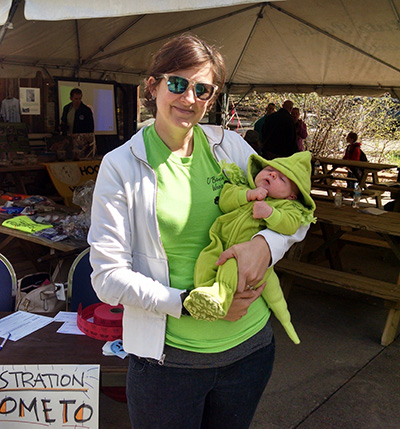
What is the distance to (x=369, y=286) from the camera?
373cm

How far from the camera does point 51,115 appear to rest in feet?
25.8

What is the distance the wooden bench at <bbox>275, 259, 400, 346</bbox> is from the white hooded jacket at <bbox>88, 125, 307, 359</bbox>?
112 inches

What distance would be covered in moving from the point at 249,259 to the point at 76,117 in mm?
7325

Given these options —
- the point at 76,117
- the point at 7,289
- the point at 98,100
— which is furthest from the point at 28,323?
the point at 98,100

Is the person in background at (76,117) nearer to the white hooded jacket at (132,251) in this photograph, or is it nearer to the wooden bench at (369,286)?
the wooden bench at (369,286)

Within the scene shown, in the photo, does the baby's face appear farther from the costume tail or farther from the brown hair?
the brown hair

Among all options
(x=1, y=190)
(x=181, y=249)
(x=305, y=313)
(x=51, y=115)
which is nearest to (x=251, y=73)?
(x=51, y=115)

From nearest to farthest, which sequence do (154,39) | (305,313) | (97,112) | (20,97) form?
(305,313), (154,39), (20,97), (97,112)

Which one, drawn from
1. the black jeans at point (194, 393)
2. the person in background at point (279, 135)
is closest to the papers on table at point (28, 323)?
the black jeans at point (194, 393)

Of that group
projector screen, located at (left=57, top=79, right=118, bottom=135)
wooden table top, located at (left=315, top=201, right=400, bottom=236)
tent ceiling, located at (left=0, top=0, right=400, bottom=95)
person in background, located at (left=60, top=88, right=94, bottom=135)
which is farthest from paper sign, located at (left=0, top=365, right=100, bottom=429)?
person in background, located at (left=60, top=88, right=94, bottom=135)

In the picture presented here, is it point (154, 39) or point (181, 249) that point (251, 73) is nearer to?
point (154, 39)

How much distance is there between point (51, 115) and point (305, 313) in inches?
225

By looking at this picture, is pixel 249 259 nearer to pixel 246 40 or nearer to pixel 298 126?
pixel 246 40

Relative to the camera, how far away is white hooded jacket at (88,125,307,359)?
48.4 inches
